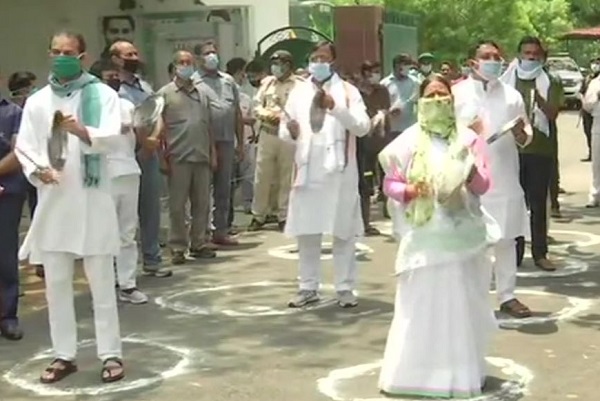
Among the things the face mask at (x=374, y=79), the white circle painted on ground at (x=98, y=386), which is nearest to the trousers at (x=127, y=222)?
the white circle painted on ground at (x=98, y=386)

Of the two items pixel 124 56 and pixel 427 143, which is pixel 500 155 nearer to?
pixel 427 143

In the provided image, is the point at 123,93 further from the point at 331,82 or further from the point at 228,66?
the point at 228,66

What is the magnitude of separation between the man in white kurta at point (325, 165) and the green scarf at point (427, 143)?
2.08 m

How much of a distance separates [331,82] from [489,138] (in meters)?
1.25

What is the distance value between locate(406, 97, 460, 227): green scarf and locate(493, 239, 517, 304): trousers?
6.22ft

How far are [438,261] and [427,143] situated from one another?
2.13ft

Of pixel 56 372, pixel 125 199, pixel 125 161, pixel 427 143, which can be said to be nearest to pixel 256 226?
pixel 125 199

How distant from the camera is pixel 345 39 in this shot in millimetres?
24766

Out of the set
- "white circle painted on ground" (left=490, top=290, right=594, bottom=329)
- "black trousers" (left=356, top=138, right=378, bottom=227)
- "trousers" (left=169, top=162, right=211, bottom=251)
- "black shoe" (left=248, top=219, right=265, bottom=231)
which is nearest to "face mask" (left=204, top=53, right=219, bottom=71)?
"trousers" (left=169, top=162, right=211, bottom=251)

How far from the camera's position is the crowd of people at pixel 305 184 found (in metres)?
6.38

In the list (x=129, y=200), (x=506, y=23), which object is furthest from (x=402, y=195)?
(x=506, y=23)

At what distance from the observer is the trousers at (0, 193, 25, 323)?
8.14 metres

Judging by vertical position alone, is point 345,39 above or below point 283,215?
above

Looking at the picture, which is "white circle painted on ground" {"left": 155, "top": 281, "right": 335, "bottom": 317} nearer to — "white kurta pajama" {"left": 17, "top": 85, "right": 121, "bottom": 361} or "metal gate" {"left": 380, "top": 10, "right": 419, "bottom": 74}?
"white kurta pajama" {"left": 17, "top": 85, "right": 121, "bottom": 361}
